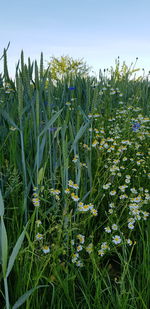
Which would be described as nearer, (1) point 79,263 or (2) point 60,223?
(1) point 79,263

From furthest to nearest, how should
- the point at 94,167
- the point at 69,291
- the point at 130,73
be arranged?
1. the point at 130,73
2. the point at 94,167
3. the point at 69,291

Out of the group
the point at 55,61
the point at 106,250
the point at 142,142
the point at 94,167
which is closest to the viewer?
the point at 106,250

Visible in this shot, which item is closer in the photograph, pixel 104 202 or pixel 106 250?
pixel 106 250

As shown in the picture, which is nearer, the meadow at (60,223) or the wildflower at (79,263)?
the meadow at (60,223)

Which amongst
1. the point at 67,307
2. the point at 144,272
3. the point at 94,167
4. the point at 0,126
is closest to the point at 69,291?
the point at 67,307

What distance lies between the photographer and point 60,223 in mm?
1273

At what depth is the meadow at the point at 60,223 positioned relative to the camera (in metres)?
0.96

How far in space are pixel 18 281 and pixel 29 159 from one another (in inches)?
29.2

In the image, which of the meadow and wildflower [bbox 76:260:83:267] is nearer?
the meadow

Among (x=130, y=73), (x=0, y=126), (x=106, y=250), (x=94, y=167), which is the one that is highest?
(x=130, y=73)

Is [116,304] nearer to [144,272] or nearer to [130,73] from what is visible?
[144,272]

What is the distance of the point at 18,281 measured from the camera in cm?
96

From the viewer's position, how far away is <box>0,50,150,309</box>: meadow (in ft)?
3.15

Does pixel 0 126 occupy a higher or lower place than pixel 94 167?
higher
